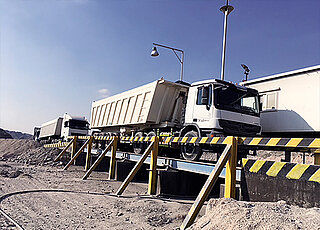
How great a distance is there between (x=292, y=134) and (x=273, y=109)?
112 centimetres

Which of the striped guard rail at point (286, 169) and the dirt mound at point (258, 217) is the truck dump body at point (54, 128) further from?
the dirt mound at point (258, 217)

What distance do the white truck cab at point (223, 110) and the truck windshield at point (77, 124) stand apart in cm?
1793

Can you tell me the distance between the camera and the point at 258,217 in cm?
341

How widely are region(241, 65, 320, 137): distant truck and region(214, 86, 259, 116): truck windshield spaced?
1.59 m

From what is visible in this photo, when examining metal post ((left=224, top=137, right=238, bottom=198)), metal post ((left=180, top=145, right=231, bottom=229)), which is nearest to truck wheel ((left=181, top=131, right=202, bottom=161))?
metal post ((left=224, top=137, right=238, bottom=198))

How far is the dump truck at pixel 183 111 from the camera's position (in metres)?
8.48

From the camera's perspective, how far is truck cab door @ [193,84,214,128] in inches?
334

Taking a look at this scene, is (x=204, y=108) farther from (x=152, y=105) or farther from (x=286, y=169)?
(x=286, y=169)

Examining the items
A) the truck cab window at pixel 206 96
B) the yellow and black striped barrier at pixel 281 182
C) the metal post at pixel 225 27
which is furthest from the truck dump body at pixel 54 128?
the yellow and black striped barrier at pixel 281 182

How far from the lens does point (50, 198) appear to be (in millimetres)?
6707

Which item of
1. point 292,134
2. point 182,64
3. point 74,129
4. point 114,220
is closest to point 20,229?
point 114,220

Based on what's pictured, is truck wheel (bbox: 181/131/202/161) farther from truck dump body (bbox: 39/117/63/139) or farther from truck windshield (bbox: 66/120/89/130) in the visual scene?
truck dump body (bbox: 39/117/63/139)

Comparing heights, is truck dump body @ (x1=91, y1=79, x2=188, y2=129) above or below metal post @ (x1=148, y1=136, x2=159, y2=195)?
above

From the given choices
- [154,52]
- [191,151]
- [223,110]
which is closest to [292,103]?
[223,110]
